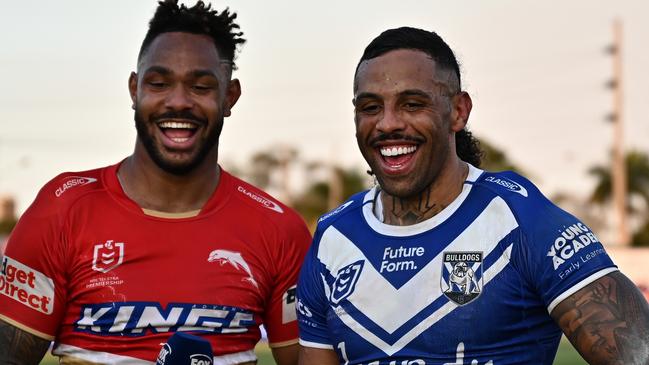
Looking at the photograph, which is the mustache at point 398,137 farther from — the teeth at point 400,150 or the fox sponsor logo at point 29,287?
the fox sponsor logo at point 29,287

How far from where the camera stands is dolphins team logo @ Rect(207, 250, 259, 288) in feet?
18.4

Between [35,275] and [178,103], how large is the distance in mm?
1035

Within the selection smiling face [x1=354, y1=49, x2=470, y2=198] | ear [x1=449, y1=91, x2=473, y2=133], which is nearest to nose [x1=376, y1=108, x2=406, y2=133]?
smiling face [x1=354, y1=49, x2=470, y2=198]

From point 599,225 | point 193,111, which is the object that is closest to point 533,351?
point 193,111

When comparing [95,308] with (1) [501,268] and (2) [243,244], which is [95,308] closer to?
(2) [243,244]

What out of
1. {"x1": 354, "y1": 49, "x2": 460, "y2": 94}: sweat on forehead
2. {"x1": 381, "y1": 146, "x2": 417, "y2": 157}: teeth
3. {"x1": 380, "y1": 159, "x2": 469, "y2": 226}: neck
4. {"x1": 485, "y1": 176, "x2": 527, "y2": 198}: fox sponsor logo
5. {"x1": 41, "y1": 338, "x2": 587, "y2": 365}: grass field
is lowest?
{"x1": 41, "y1": 338, "x2": 587, "y2": 365}: grass field

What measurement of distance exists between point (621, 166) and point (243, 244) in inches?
1484

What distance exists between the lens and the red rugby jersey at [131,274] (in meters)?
5.41

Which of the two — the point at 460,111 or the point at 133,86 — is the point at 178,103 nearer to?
the point at 133,86

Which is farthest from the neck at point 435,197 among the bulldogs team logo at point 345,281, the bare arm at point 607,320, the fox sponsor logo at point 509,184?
the bare arm at point 607,320

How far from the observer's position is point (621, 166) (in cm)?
4172

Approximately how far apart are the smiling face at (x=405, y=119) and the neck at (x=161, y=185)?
43.0 inches

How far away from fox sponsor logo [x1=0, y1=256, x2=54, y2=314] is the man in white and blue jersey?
3.85 ft

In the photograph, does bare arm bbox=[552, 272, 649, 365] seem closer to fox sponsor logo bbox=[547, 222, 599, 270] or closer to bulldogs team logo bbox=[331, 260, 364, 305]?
fox sponsor logo bbox=[547, 222, 599, 270]
